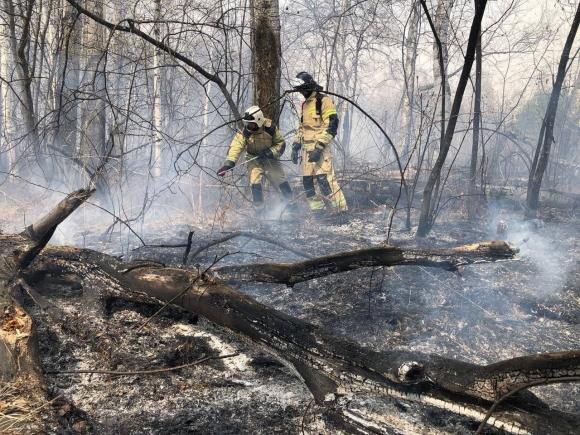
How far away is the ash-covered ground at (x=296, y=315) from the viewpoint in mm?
2303

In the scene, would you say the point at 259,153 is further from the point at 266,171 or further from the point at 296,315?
the point at 296,315

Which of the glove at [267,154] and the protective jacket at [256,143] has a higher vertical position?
the protective jacket at [256,143]

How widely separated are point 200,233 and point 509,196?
16.7 ft

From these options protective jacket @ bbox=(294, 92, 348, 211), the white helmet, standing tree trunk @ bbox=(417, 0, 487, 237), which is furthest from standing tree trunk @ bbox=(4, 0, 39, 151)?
standing tree trunk @ bbox=(417, 0, 487, 237)

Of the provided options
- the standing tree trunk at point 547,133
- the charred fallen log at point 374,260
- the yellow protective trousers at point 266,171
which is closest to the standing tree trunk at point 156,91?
the yellow protective trousers at point 266,171

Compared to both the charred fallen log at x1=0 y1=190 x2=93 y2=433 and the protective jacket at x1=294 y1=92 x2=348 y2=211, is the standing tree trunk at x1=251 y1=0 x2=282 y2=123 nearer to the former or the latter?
the protective jacket at x1=294 y1=92 x2=348 y2=211

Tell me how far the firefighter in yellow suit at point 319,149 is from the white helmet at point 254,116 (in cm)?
92

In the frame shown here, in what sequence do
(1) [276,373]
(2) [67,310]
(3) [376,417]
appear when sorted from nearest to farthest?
(3) [376,417]
(1) [276,373]
(2) [67,310]

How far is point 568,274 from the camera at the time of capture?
427 centimetres

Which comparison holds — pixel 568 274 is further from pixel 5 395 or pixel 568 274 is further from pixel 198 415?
pixel 5 395

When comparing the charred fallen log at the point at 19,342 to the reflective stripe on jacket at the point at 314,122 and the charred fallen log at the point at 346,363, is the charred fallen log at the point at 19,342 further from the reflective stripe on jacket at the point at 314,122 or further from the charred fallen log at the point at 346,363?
the reflective stripe on jacket at the point at 314,122

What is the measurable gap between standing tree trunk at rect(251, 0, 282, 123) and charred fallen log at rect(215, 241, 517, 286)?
3193 mm

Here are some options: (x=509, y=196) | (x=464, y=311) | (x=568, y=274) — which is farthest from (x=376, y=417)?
(x=509, y=196)

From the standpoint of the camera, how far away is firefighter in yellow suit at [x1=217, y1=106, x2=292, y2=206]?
21.8 feet
